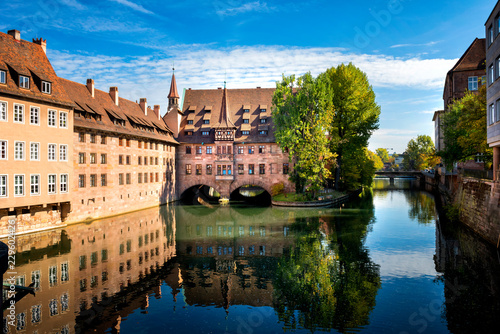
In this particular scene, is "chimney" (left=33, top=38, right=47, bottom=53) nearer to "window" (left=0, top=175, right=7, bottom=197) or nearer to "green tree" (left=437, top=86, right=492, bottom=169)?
"window" (left=0, top=175, right=7, bottom=197)

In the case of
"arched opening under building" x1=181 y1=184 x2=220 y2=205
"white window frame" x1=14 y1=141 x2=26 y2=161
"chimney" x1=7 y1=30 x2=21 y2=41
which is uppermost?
"chimney" x1=7 y1=30 x2=21 y2=41

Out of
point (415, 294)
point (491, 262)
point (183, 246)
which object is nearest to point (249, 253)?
point (183, 246)

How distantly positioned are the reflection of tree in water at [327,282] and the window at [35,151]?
73.1 feet

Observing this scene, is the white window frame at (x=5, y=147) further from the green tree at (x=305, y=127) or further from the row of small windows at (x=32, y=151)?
the green tree at (x=305, y=127)

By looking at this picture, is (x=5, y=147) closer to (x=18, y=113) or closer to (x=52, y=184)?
(x=18, y=113)

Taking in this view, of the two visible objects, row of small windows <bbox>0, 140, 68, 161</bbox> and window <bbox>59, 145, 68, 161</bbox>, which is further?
window <bbox>59, 145, 68, 161</bbox>

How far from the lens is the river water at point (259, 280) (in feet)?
45.4

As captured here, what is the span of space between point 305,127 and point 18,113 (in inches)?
1303

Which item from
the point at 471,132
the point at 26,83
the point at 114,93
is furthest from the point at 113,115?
the point at 471,132

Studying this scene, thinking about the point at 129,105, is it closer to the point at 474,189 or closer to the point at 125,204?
the point at 125,204

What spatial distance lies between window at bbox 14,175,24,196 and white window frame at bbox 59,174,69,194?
3809mm

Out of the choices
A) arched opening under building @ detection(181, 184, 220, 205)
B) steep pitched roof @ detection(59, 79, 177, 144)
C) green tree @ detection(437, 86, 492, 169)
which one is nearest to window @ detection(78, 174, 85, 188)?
steep pitched roof @ detection(59, 79, 177, 144)

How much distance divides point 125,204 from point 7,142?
1726 cm

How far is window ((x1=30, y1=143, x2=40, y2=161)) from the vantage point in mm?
30016
